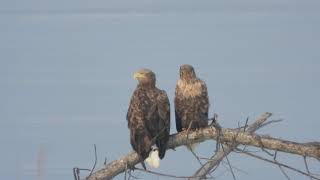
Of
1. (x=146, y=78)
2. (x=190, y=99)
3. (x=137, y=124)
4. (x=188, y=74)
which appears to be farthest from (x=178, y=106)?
(x=137, y=124)

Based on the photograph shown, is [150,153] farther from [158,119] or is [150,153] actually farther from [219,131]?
[219,131]

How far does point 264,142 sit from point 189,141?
565mm

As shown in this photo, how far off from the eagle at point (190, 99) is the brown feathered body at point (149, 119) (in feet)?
1.32

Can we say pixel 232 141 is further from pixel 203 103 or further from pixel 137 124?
pixel 203 103

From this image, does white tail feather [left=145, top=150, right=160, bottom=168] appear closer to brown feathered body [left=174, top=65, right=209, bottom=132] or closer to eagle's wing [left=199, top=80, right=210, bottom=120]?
brown feathered body [left=174, top=65, right=209, bottom=132]

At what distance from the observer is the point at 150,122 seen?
357 cm

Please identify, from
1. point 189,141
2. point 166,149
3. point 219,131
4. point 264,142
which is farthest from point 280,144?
point 166,149

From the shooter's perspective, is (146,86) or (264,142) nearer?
(264,142)

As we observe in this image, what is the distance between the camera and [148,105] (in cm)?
359

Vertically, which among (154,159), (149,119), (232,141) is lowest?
(154,159)

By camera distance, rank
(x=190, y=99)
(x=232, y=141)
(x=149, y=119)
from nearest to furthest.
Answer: (x=232, y=141)
(x=149, y=119)
(x=190, y=99)

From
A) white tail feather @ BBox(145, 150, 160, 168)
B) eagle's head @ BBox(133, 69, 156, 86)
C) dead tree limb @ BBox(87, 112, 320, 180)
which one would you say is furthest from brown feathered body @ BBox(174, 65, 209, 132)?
dead tree limb @ BBox(87, 112, 320, 180)

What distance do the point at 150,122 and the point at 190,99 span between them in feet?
1.74

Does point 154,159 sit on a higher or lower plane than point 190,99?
lower
